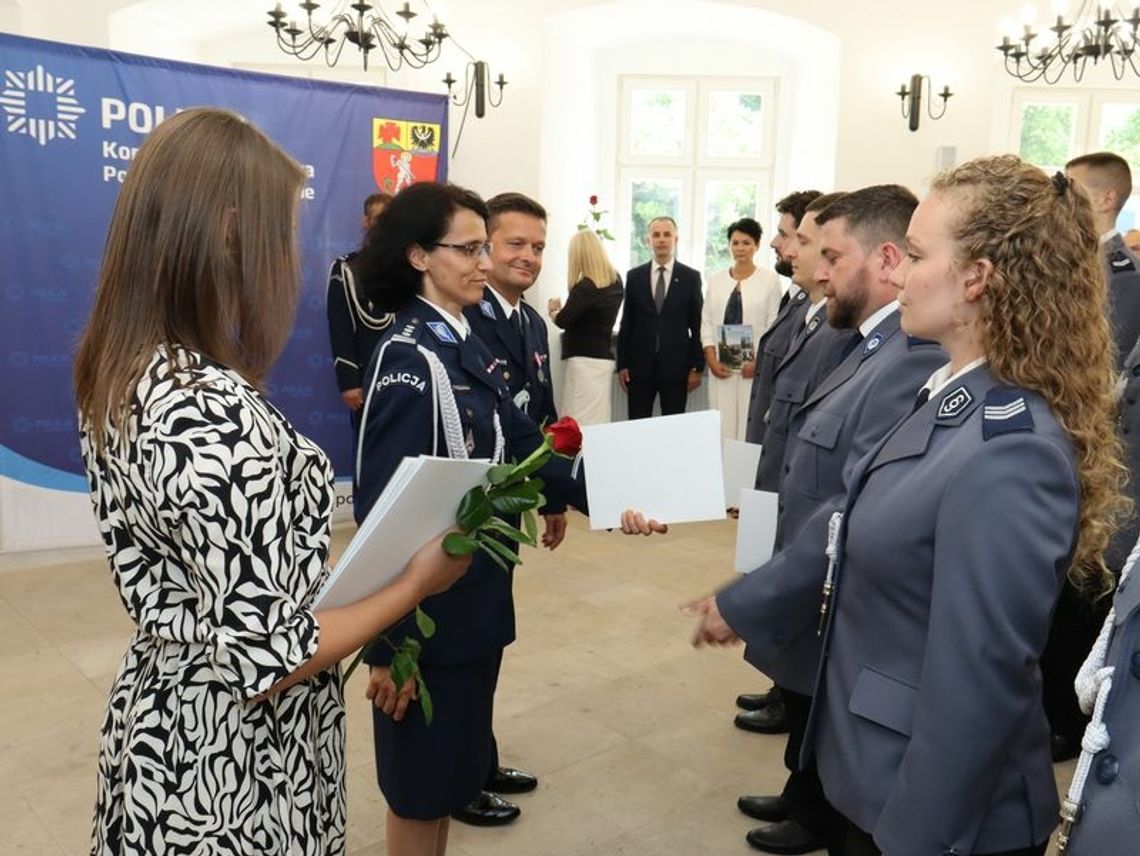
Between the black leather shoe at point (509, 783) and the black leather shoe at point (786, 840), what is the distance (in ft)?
2.12

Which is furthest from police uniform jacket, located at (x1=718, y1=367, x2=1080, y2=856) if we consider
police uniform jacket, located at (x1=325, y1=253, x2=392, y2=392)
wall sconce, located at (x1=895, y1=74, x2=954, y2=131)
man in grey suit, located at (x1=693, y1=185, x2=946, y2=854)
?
wall sconce, located at (x1=895, y1=74, x2=954, y2=131)

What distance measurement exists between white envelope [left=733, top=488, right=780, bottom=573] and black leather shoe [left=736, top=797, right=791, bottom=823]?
0.98 meters

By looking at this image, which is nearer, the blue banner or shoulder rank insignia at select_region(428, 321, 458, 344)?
shoulder rank insignia at select_region(428, 321, 458, 344)

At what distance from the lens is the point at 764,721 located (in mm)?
3365

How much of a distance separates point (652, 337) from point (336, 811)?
218 inches

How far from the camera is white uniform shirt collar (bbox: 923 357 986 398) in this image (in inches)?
55.6

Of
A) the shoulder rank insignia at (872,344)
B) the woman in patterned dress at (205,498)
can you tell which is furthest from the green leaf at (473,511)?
the shoulder rank insignia at (872,344)

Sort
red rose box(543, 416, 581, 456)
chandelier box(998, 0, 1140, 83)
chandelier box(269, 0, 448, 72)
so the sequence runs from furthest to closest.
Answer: chandelier box(269, 0, 448, 72)
chandelier box(998, 0, 1140, 83)
red rose box(543, 416, 581, 456)

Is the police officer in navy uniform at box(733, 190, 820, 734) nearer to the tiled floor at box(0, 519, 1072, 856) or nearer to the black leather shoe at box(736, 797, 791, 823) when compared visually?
the tiled floor at box(0, 519, 1072, 856)

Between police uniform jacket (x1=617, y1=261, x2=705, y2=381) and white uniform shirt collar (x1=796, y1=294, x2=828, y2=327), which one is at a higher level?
white uniform shirt collar (x1=796, y1=294, x2=828, y2=327)

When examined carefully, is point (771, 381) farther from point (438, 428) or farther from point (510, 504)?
point (510, 504)

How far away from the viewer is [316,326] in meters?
5.51

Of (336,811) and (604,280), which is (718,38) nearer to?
(604,280)

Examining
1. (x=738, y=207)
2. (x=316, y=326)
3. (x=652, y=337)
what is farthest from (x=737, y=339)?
(x=316, y=326)
